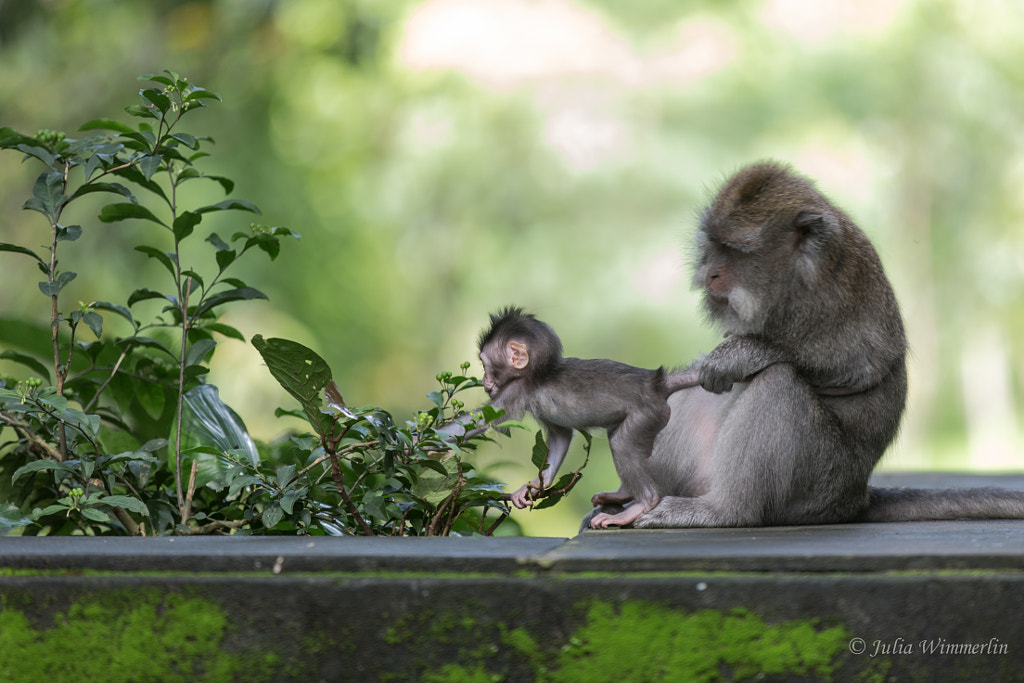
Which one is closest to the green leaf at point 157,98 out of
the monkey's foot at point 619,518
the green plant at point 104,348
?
the green plant at point 104,348

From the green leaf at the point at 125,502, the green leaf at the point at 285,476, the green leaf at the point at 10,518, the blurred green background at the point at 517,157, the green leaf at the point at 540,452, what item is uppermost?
the blurred green background at the point at 517,157

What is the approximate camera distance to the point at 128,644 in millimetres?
2307

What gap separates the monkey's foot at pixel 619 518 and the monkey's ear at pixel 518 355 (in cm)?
59

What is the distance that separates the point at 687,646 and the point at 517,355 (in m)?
1.49

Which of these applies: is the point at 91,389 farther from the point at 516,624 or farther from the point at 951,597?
the point at 951,597

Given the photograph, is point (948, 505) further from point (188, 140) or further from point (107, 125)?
point (107, 125)

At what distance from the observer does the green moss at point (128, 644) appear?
2285 millimetres

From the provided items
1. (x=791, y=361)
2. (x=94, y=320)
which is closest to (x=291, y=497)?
(x=94, y=320)

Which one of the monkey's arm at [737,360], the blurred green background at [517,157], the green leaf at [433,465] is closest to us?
the green leaf at [433,465]

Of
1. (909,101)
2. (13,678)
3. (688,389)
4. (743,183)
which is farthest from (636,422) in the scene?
(909,101)

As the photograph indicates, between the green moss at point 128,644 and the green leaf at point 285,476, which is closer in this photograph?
the green moss at point 128,644

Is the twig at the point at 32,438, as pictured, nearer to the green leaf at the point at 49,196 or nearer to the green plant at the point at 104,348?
the green plant at the point at 104,348

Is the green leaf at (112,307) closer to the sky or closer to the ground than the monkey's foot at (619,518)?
closer to the sky

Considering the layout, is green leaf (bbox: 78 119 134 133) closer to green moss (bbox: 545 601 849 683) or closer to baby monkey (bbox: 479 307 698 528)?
baby monkey (bbox: 479 307 698 528)
